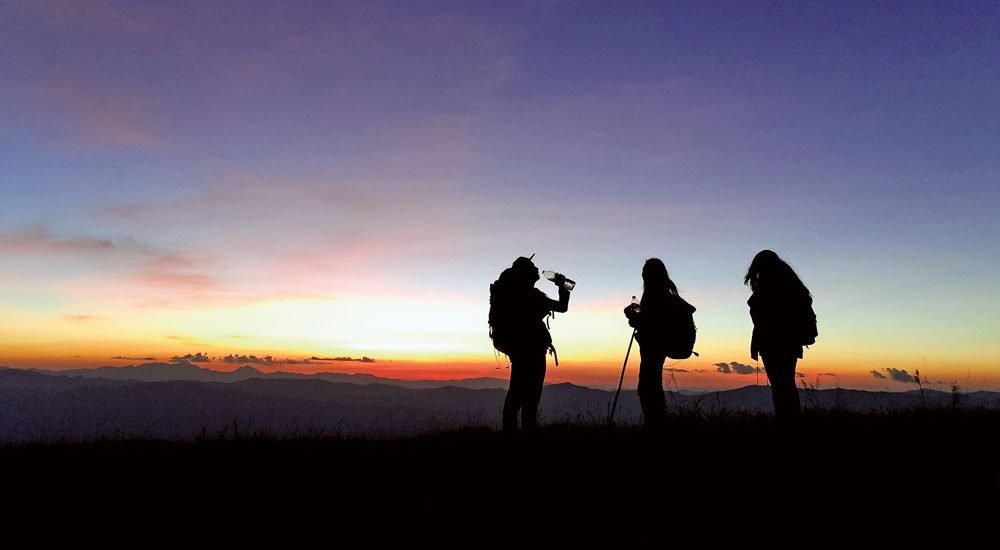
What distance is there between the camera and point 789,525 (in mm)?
3711

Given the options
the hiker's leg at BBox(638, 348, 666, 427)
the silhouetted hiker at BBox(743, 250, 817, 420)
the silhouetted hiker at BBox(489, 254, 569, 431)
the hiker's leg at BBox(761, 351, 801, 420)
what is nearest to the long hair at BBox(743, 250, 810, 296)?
the silhouetted hiker at BBox(743, 250, 817, 420)

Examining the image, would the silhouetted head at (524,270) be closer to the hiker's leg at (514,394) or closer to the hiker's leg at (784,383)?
the hiker's leg at (514,394)

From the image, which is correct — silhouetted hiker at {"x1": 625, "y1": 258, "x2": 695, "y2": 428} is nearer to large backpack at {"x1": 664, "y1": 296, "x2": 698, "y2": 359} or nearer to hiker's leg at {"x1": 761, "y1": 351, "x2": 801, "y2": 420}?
large backpack at {"x1": 664, "y1": 296, "x2": 698, "y2": 359}

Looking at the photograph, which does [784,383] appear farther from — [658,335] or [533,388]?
[533,388]

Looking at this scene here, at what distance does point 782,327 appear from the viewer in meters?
7.33

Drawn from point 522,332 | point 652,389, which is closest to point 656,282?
point 652,389

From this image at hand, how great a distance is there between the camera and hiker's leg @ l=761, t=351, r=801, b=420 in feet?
24.0

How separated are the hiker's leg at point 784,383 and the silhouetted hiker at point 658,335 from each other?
1.08m

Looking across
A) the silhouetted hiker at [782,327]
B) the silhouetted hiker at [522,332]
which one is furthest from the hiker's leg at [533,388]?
the silhouetted hiker at [782,327]

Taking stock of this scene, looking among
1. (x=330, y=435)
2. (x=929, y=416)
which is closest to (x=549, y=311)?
(x=330, y=435)

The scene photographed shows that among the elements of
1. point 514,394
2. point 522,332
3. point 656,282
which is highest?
point 656,282

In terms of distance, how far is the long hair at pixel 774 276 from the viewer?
742cm

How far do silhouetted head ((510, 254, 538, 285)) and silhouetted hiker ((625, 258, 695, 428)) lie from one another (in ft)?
5.18

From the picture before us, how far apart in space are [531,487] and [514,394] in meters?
2.81
